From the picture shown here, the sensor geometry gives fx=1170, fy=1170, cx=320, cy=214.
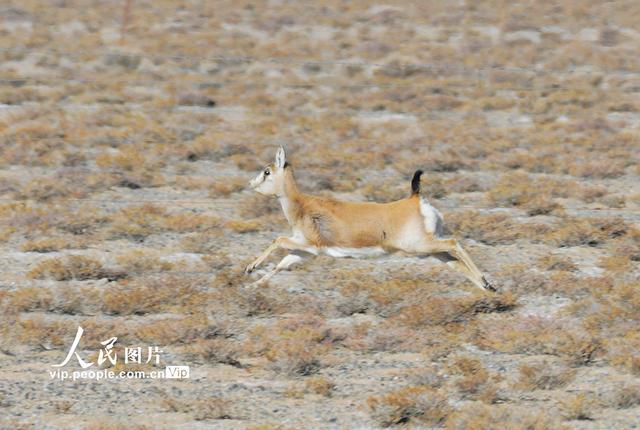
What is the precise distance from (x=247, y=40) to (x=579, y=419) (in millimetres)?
31475

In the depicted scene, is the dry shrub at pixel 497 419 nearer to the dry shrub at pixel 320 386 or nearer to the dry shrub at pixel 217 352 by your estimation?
the dry shrub at pixel 320 386

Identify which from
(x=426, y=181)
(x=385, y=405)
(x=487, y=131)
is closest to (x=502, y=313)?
(x=385, y=405)

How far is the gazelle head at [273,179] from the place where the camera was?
12.6m

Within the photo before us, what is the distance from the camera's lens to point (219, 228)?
15.6 metres

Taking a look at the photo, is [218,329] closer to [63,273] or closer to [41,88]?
[63,273]

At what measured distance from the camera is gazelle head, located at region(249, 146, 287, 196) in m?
12.6

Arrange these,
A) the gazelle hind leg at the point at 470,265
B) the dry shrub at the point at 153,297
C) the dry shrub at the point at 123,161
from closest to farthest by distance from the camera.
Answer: the dry shrub at the point at 153,297
the gazelle hind leg at the point at 470,265
the dry shrub at the point at 123,161

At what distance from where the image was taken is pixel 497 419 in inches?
340

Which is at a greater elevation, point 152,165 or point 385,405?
point 385,405

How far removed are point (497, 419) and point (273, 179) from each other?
4.77 metres

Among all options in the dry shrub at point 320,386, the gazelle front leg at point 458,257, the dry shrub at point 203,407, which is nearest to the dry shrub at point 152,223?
the gazelle front leg at point 458,257

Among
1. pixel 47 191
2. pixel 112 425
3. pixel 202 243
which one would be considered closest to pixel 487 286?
pixel 202 243

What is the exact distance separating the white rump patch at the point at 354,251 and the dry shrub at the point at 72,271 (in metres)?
2.67

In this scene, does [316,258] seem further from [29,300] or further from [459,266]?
[29,300]
